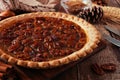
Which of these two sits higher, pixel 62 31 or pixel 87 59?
pixel 62 31

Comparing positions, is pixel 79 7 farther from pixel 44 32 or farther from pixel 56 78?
pixel 56 78

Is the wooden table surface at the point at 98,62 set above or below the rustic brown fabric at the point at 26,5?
below

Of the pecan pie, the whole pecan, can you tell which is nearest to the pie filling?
the pecan pie

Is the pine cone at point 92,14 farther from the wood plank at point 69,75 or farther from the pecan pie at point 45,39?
the wood plank at point 69,75

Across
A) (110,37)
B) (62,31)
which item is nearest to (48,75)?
(62,31)

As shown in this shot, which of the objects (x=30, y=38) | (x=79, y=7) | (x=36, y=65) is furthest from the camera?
(x=79, y=7)

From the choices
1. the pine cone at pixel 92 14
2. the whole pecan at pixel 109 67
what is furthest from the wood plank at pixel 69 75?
the pine cone at pixel 92 14

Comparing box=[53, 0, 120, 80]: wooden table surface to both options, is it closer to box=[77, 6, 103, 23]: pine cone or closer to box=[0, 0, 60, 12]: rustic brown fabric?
box=[77, 6, 103, 23]: pine cone
